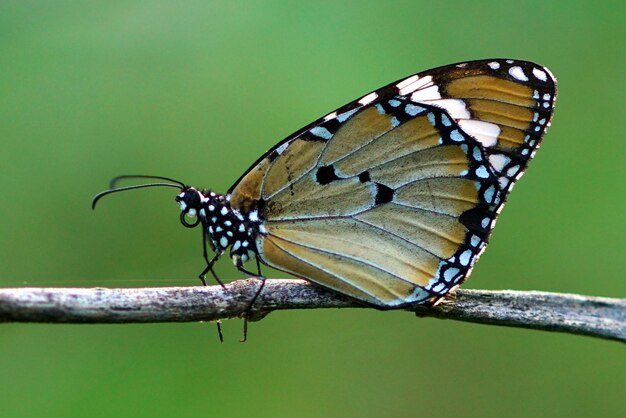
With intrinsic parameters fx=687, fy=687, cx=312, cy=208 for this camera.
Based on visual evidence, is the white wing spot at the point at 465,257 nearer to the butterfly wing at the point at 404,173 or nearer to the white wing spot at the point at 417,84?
the butterfly wing at the point at 404,173

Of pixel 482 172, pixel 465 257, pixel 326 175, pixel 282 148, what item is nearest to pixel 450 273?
pixel 465 257

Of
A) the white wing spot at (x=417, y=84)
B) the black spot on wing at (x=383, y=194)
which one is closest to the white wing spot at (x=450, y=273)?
the black spot on wing at (x=383, y=194)

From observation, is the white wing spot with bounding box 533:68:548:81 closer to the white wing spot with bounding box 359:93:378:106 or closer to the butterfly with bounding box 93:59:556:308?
the butterfly with bounding box 93:59:556:308

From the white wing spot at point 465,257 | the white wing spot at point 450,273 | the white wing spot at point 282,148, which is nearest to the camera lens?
the white wing spot at point 450,273

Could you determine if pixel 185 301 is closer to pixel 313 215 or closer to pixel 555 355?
pixel 313 215

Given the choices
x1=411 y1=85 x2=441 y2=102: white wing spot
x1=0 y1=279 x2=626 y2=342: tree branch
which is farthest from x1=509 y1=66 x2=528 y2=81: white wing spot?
x1=0 y1=279 x2=626 y2=342: tree branch

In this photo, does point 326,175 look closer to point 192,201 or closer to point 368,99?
point 368,99

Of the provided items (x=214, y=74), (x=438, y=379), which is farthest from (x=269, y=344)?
(x=214, y=74)
